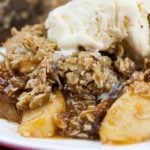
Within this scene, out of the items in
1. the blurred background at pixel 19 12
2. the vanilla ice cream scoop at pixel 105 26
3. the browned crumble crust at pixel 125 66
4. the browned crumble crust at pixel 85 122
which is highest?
the vanilla ice cream scoop at pixel 105 26

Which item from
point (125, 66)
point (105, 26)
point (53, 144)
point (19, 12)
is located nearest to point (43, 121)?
point (53, 144)

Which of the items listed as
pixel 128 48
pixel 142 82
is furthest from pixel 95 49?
pixel 142 82

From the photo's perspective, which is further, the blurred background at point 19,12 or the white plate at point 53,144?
the blurred background at point 19,12

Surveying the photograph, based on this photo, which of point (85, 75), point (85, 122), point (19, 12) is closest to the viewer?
point (85, 122)

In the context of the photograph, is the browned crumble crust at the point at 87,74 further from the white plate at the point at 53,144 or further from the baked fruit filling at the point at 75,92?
the white plate at the point at 53,144

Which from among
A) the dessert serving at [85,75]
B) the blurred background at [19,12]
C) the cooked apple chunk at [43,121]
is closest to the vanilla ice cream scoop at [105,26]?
the dessert serving at [85,75]

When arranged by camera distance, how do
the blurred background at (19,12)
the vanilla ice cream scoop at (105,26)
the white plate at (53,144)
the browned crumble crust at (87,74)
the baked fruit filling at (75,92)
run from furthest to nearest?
the blurred background at (19,12) < the vanilla ice cream scoop at (105,26) < the browned crumble crust at (87,74) < the baked fruit filling at (75,92) < the white plate at (53,144)

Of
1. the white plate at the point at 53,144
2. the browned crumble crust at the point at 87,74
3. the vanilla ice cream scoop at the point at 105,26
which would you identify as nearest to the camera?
the white plate at the point at 53,144

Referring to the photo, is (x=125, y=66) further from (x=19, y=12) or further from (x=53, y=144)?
(x=19, y=12)

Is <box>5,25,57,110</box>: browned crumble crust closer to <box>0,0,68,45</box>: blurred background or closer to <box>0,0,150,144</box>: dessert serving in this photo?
<box>0,0,150,144</box>: dessert serving
